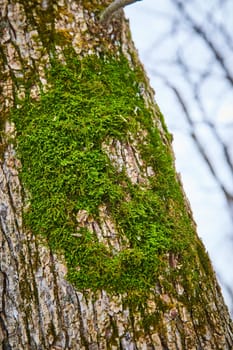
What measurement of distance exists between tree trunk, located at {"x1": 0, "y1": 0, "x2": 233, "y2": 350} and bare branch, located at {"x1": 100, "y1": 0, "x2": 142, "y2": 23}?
0.51 feet

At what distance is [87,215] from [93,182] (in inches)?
4.3

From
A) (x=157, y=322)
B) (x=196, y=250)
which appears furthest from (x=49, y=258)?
(x=196, y=250)

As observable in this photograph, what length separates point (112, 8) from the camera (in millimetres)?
1472

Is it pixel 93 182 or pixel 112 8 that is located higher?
pixel 112 8

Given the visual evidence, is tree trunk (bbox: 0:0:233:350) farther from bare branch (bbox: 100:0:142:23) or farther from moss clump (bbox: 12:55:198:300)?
bare branch (bbox: 100:0:142:23)

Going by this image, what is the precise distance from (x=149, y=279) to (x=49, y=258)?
31 cm

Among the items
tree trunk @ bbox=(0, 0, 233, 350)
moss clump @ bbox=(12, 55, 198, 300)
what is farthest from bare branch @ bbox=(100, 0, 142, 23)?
moss clump @ bbox=(12, 55, 198, 300)

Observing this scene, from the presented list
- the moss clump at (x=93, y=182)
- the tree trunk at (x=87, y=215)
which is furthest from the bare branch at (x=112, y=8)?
the moss clump at (x=93, y=182)

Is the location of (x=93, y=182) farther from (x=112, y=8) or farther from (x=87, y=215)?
(x=112, y=8)

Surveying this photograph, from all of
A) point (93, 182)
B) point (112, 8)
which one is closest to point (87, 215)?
point (93, 182)

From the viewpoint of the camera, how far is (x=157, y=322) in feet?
3.40

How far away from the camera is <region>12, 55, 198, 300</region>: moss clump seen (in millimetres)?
1081

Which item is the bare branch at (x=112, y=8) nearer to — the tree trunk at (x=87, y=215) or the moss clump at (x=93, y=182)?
the tree trunk at (x=87, y=215)

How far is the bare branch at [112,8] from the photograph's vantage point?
144 cm
